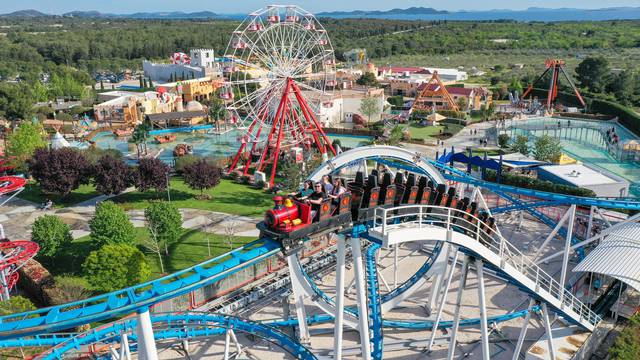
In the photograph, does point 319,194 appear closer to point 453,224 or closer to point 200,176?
point 453,224

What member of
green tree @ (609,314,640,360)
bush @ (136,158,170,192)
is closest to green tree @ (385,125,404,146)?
bush @ (136,158,170,192)

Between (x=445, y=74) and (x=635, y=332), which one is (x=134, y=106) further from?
(x=635, y=332)

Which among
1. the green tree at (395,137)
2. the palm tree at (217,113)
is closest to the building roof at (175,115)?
the palm tree at (217,113)

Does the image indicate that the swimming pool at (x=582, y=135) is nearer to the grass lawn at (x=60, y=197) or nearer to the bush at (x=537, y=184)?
the bush at (x=537, y=184)

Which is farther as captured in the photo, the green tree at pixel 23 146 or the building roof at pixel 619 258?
the green tree at pixel 23 146

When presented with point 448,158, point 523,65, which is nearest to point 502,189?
point 448,158

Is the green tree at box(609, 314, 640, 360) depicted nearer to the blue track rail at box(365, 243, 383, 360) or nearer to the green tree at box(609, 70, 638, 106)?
A: the blue track rail at box(365, 243, 383, 360)
